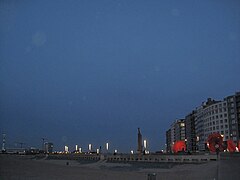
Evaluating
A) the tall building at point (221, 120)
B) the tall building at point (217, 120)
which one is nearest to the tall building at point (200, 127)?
the tall building at point (221, 120)

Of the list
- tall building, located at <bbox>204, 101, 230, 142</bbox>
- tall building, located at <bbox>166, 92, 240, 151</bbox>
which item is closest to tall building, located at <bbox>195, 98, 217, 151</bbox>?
tall building, located at <bbox>166, 92, 240, 151</bbox>

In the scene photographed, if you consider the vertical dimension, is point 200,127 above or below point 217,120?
below

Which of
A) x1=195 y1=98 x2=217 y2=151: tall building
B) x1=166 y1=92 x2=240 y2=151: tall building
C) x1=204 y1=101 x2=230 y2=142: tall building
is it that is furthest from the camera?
x1=195 y1=98 x2=217 y2=151: tall building

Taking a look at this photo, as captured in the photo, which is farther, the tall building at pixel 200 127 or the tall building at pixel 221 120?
the tall building at pixel 200 127

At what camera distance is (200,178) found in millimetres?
26031

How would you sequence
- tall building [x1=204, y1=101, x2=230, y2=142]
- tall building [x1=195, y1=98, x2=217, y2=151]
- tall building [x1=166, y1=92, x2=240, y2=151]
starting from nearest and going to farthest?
tall building [x1=166, y1=92, x2=240, y2=151] → tall building [x1=204, y1=101, x2=230, y2=142] → tall building [x1=195, y1=98, x2=217, y2=151]

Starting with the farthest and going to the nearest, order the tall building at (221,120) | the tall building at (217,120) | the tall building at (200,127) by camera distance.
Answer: the tall building at (200,127) → the tall building at (217,120) → the tall building at (221,120)

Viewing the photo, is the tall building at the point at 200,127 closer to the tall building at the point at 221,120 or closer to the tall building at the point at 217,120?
the tall building at the point at 221,120

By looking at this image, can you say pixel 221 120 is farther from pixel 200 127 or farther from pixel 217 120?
pixel 200 127

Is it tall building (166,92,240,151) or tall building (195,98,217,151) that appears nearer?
tall building (166,92,240,151)

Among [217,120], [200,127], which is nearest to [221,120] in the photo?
[217,120]

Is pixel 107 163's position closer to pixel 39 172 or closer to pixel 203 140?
pixel 39 172

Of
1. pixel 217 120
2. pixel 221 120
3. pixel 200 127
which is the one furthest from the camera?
pixel 200 127

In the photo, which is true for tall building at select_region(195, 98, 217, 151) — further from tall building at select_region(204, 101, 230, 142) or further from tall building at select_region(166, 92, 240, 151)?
tall building at select_region(204, 101, 230, 142)
